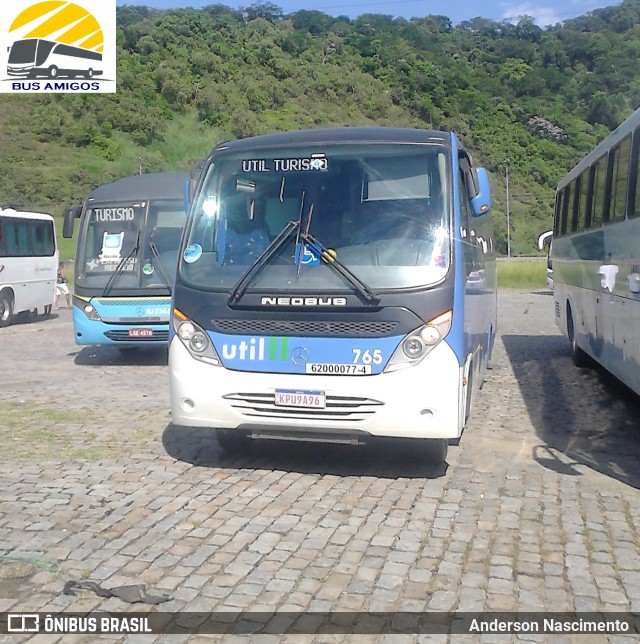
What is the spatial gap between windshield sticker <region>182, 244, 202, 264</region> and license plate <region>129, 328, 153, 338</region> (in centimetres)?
606

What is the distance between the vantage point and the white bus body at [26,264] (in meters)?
21.1

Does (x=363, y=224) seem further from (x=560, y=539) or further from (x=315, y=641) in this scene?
(x=315, y=641)

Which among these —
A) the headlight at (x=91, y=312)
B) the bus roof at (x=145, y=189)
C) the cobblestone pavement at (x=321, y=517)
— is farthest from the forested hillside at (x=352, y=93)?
the cobblestone pavement at (x=321, y=517)

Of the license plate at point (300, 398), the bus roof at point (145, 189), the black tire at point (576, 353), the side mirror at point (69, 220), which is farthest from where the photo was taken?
the side mirror at point (69, 220)

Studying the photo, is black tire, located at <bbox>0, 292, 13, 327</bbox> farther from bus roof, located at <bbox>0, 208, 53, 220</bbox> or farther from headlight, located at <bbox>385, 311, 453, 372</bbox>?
headlight, located at <bbox>385, 311, 453, 372</bbox>

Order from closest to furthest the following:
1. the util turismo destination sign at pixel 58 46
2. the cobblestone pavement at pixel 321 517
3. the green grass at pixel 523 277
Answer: the cobblestone pavement at pixel 321 517, the util turismo destination sign at pixel 58 46, the green grass at pixel 523 277

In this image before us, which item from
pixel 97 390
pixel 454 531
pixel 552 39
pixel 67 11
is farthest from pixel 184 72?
pixel 454 531

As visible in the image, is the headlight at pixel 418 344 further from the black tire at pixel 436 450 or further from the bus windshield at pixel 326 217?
the black tire at pixel 436 450

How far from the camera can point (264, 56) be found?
97250 millimetres

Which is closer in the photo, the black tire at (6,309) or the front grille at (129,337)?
the front grille at (129,337)

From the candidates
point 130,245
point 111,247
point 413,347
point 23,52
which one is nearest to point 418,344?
point 413,347

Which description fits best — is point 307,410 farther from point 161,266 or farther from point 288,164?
point 161,266

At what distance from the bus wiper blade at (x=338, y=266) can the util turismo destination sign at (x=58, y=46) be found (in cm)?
1845

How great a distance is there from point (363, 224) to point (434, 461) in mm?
2059
